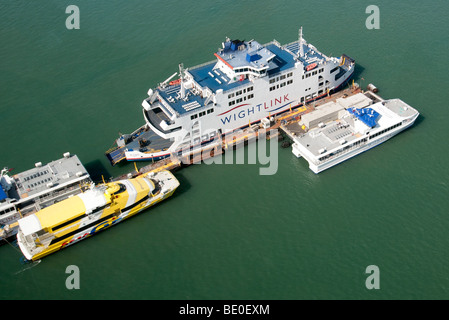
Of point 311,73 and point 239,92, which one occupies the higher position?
point 311,73

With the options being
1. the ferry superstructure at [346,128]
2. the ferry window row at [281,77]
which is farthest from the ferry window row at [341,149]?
the ferry window row at [281,77]

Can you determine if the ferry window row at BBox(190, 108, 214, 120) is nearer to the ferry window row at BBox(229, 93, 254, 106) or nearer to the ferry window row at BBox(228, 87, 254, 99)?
the ferry window row at BBox(229, 93, 254, 106)

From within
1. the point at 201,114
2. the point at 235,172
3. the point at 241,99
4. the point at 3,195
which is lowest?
the point at 235,172

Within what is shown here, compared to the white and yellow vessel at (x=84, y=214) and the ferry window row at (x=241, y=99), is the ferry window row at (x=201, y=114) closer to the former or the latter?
the ferry window row at (x=241, y=99)

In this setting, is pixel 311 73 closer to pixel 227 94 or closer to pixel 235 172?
pixel 227 94

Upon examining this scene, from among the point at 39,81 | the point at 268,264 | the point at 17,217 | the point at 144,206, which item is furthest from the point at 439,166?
the point at 39,81

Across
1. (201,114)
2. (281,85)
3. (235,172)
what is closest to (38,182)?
(201,114)
